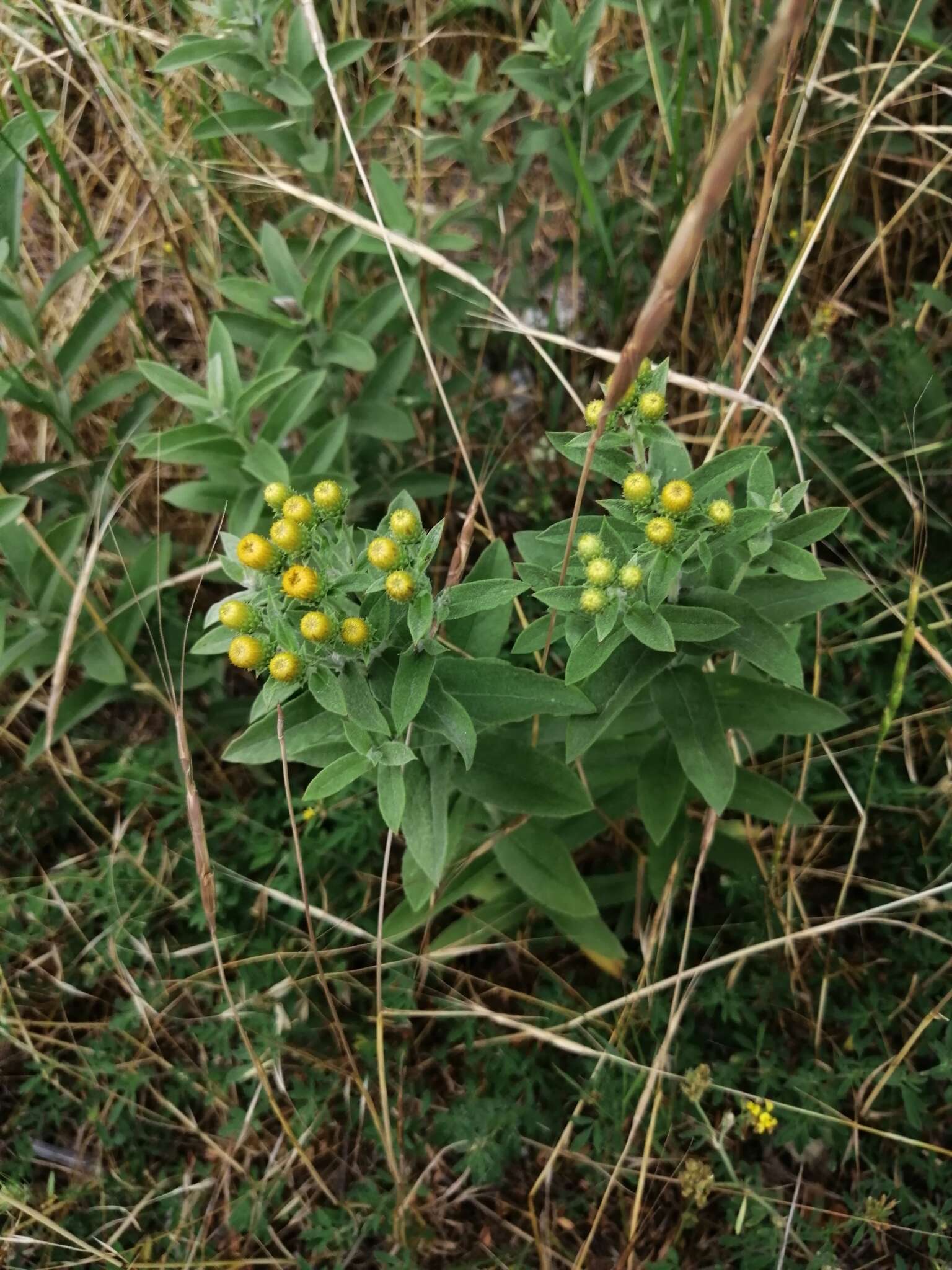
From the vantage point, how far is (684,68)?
292cm

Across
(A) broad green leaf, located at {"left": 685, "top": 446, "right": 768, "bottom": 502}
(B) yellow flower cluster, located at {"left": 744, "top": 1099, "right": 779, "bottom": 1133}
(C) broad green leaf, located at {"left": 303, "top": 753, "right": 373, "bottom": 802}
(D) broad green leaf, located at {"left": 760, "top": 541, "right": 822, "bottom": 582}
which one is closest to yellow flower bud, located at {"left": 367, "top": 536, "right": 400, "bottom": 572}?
(C) broad green leaf, located at {"left": 303, "top": 753, "right": 373, "bottom": 802}

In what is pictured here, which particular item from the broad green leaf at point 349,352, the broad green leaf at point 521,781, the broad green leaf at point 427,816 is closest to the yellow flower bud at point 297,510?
the broad green leaf at point 427,816

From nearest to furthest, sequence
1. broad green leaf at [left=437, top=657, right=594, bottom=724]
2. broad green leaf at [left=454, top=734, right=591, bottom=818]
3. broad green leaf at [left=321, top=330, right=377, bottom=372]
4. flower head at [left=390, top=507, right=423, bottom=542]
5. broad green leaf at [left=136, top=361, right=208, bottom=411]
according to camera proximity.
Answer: flower head at [left=390, top=507, right=423, bottom=542]
broad green leaf at [left=437, top=657, right=594, bottom=724]
broad green leaf at [left=454, top=734, right=591, bottom=818]
broad green leaf at [left=136, top=361, right=208, bottom=411]
broad green leaf at [left=321, top=330, right=377, bottom=372]

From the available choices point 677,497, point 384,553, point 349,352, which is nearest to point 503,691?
point 384,553

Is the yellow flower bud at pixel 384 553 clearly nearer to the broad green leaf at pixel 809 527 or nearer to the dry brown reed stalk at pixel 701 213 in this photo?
the dry brown reed stalk at pixel 701 213

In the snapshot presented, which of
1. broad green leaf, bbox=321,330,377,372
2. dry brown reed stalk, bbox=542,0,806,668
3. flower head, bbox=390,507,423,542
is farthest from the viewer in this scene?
broad green leaf, bbox=321,330,377,372

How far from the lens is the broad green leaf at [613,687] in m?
2.28

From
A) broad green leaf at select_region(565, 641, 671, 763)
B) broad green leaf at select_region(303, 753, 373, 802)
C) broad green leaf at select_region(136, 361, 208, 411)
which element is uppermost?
broad green leaf at select_region(136, 361, 208, 411)

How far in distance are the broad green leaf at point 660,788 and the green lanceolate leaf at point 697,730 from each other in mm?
154

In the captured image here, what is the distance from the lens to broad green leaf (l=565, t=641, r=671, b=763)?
228cm

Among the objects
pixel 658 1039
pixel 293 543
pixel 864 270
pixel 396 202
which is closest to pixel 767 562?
pixel 293 543

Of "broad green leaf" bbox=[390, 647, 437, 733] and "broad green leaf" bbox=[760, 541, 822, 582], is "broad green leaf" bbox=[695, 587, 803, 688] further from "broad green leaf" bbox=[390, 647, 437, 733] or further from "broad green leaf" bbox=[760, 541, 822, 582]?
"broad green leaf" bbox=[390, 647, 437, 733]

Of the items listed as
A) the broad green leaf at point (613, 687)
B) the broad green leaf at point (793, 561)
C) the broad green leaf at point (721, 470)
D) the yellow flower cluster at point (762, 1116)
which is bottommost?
the yellow flower cluster at point (762, 1116)

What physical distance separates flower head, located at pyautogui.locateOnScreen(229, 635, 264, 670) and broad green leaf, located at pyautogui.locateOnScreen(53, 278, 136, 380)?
1.82 metres
